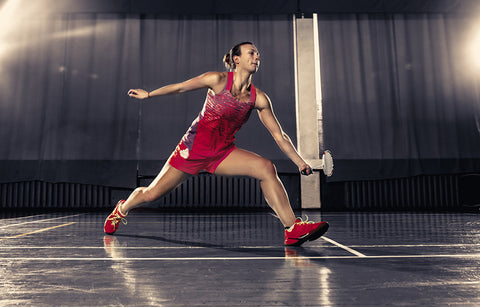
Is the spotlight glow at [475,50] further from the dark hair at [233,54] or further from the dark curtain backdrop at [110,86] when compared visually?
the dark hair at [233,54]

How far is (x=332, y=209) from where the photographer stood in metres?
6.89

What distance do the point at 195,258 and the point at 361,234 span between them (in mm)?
1469

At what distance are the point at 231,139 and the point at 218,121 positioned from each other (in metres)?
0.13

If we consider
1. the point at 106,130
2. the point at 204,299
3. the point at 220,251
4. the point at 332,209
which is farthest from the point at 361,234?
the point at 106,130

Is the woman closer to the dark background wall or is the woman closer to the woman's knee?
the woman's knee

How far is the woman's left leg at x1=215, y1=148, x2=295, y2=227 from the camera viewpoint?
2154 millimetres

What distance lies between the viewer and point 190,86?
2.14m

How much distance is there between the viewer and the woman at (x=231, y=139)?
7.04 ft

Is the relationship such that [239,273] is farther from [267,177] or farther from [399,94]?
[399,94]

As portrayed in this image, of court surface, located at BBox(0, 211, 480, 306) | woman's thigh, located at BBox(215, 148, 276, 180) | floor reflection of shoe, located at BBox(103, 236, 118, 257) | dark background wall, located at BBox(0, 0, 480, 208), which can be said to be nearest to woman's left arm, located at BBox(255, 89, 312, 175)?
woman's thigh, located at BBox(215, 148, 276, 180)

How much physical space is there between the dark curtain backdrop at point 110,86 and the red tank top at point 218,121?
14.9 feet

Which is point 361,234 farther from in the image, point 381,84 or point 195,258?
point 381,84

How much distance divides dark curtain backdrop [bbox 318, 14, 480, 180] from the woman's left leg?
4.76 metres

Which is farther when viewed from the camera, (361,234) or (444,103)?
(444,103)
